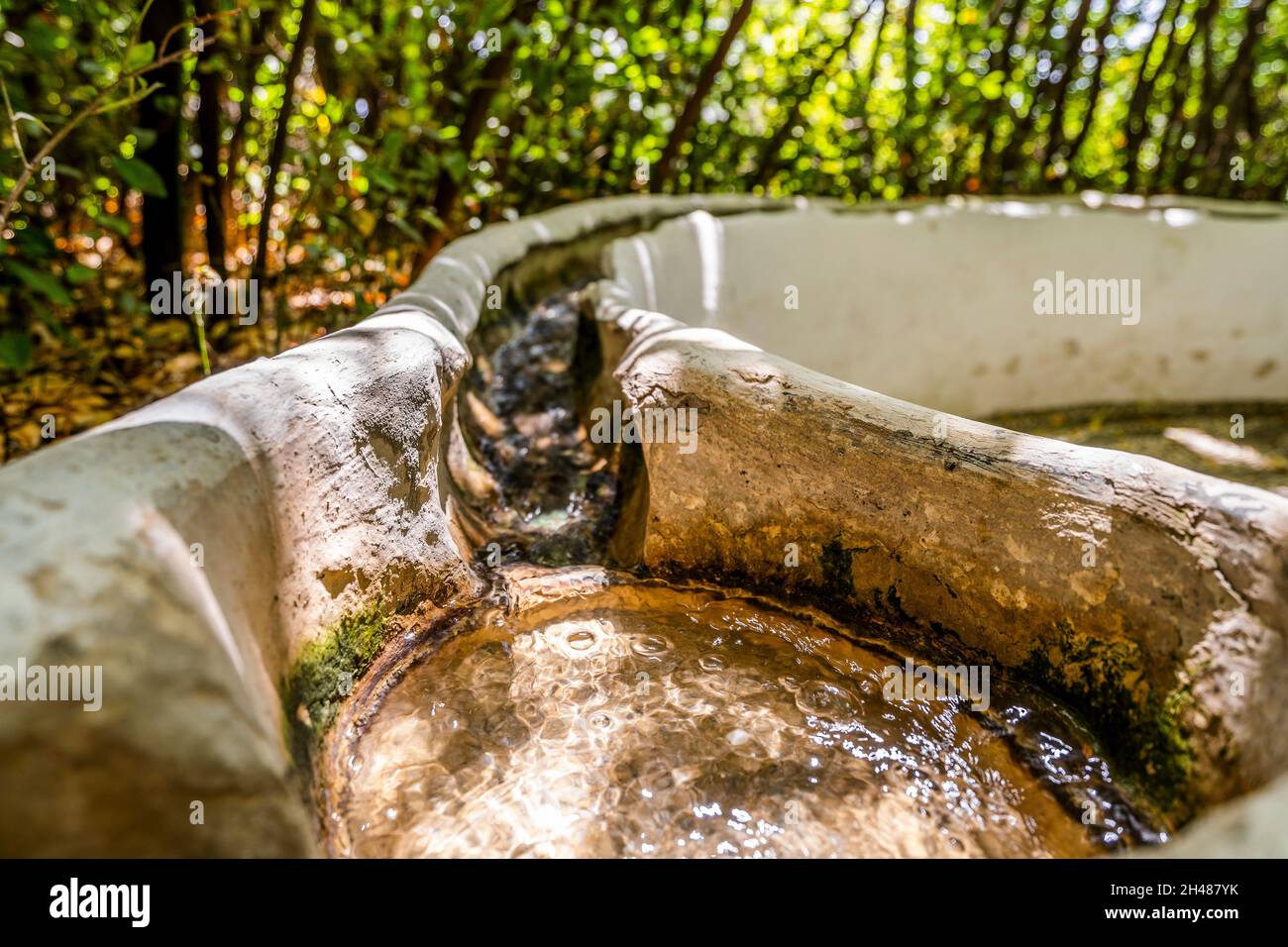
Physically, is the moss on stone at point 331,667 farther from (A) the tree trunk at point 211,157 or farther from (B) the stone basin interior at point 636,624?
(A) the tree trunk at point 211,157

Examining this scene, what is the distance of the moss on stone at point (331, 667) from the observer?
1.01m

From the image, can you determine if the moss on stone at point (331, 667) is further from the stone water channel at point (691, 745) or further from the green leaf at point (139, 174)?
the green leaf at point (139, 174)

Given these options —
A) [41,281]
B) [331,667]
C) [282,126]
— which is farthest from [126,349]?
[331,667]

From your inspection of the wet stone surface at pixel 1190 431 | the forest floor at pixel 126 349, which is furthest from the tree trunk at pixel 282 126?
the wet stone surface at pixel 1190 431

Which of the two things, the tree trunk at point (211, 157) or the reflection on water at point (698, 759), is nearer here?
the reflection on water at point (698, 759)

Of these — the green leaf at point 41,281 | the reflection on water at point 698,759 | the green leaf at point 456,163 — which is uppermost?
the green leaf at point 456,163

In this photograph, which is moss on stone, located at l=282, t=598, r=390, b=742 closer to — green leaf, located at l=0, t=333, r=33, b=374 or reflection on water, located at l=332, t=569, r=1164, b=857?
reflection on water, located at l=332, t=569, r=1164, b=857

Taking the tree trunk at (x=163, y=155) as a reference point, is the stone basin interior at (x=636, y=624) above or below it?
below

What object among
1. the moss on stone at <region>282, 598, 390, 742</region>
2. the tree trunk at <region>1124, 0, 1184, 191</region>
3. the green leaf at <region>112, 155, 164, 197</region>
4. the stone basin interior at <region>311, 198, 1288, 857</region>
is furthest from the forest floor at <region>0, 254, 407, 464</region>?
the tree trunk at <region>1124, 0, 1184, 191</region>

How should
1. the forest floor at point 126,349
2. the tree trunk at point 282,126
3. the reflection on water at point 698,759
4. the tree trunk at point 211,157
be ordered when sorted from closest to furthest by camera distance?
1. the reflection on water at point 698,759
2. the tree trunk at point 282,126
3. the forest floor at point 126,349
4. the tree trunk at point 211,157

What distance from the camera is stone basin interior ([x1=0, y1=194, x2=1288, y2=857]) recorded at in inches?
26.8

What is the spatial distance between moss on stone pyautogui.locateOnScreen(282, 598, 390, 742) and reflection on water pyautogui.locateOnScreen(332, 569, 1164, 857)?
0.07 m

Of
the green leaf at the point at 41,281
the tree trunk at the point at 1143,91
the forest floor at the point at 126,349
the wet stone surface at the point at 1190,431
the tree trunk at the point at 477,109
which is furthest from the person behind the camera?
the tree trunk at the point at 1143,91
